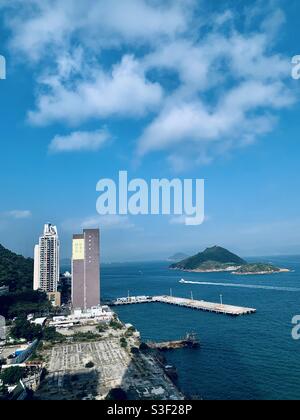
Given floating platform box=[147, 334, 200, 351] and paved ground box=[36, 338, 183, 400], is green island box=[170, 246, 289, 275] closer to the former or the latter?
floating platform box=[147, 334, 200, 351]

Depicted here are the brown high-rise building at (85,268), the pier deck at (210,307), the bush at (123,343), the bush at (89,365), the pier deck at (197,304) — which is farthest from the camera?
the brown high-rise building at (85,268)

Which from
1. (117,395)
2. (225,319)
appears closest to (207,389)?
(117,395)

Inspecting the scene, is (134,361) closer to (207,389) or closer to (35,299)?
(207,389)

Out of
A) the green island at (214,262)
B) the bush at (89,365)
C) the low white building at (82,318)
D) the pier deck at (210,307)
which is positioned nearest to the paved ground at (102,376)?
the bush at (89,365)

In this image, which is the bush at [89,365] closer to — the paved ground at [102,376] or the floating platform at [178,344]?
the paved ground at [102,376]

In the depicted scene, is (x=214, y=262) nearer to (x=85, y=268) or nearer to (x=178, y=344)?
(x=85, y=268)
